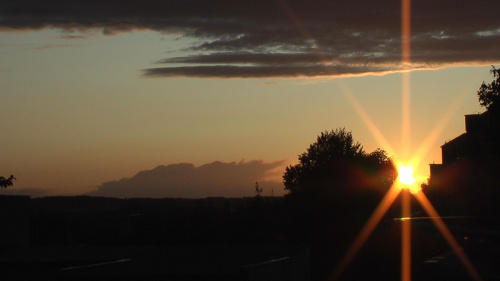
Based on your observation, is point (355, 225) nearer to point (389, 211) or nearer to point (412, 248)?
point (412, 248)

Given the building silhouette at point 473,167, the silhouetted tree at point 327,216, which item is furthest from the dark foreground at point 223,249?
the building silhouette at point 473,167

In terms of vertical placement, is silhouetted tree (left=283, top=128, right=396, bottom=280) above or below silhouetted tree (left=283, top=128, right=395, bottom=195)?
below

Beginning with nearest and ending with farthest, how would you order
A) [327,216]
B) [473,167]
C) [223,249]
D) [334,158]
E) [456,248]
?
[456,248], [223,249], [327,216], [473,167], [334,158]

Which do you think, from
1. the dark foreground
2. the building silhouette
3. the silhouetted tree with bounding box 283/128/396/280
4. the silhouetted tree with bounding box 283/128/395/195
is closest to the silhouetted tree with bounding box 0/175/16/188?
the dark foreground

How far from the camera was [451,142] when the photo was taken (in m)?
69.9

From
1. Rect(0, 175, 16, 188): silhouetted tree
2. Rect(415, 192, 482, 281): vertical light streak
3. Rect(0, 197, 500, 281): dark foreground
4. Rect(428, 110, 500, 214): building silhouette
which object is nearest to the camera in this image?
Rect(415, 192, 482, 281): vertical light streak

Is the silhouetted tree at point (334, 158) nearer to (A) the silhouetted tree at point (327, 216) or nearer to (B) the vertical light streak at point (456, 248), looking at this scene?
(A) the silhouetted tree at point (327, 216)

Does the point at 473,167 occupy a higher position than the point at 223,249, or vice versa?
the point at 473,167

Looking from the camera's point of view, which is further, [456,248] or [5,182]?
[5,182]

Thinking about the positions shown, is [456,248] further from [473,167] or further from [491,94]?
[473,167]

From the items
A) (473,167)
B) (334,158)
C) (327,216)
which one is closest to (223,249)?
(327,216)

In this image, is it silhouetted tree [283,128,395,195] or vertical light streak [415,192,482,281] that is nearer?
vertical light streak [415,192,482,281]

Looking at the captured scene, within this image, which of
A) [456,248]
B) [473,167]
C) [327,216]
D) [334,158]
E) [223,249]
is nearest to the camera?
[456,248]

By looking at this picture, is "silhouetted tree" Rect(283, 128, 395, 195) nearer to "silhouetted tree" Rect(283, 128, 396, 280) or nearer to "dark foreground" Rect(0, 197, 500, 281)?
"silhouetted tree" Rect(283, 128, 396, 280)
